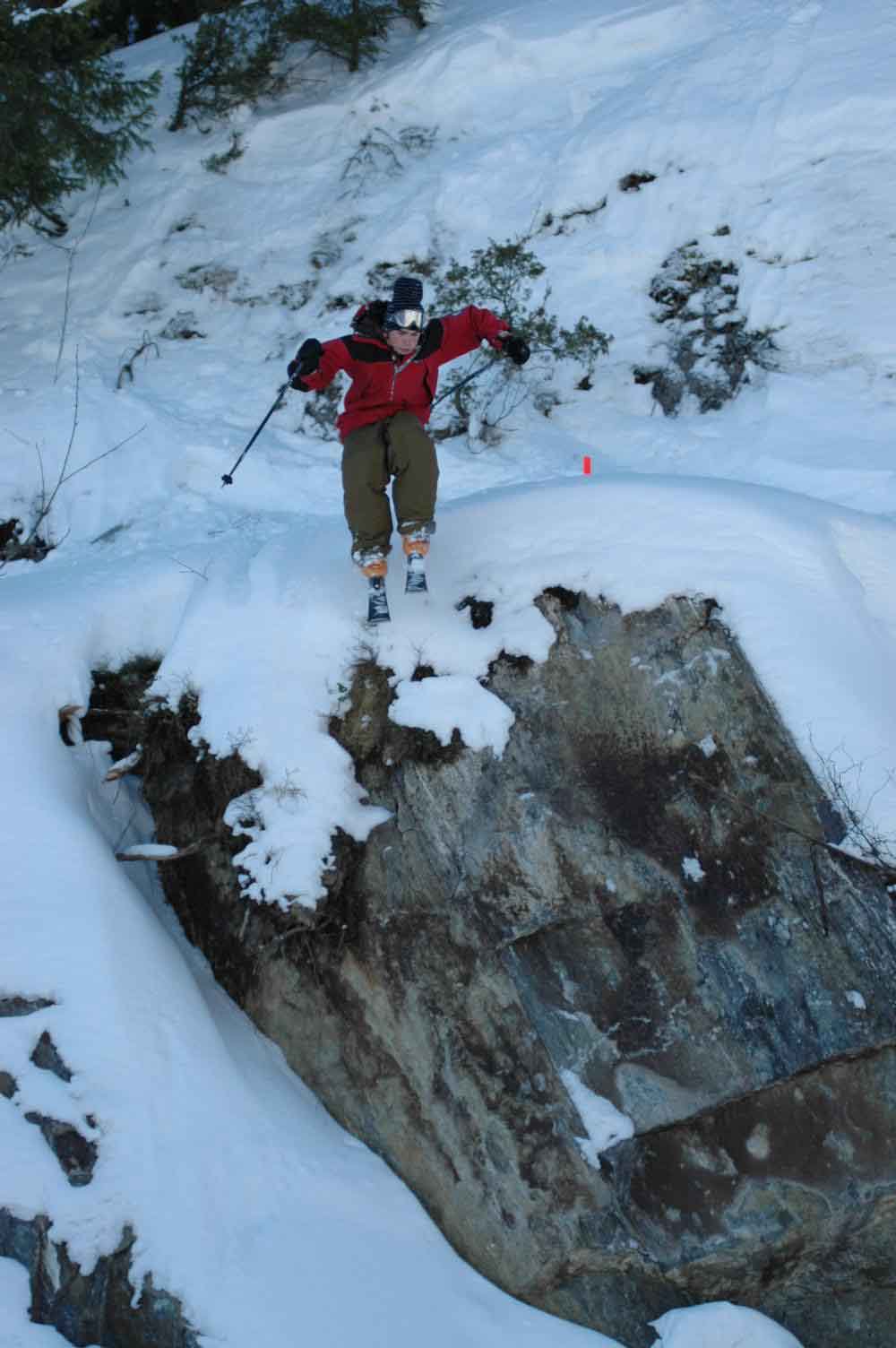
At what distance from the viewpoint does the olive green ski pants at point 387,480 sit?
6188 millimetres

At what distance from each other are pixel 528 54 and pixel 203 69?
3.74 metres

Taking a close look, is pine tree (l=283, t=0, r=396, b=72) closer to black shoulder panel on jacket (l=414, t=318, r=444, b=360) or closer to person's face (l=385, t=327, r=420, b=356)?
black shoulder panel on jacket (l=414, t=318, r=444, b=360)

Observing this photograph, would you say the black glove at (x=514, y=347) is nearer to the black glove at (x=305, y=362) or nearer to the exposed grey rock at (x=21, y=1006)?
the black glove at (x=305, y=362)

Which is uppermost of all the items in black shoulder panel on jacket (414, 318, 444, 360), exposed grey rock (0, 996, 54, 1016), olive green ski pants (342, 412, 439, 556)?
black shoulder panel on jacket (414, 318, 444, 360)

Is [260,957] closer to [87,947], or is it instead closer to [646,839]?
[87,947]

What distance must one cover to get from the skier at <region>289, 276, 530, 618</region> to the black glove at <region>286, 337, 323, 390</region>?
2 centimetres

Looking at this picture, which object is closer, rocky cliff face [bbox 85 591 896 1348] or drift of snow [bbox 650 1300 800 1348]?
drift of snow [bbox 650 1300 800 1348]

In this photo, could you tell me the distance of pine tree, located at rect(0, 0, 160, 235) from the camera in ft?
31.3

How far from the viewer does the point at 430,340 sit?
243 inches

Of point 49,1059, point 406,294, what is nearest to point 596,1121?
point 49,1059

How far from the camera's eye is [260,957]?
19.7ft

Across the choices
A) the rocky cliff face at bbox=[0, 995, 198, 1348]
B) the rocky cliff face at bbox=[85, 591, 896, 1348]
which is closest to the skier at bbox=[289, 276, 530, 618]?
the rocky cliff face at bbox=[85, 591, 896, 1348]

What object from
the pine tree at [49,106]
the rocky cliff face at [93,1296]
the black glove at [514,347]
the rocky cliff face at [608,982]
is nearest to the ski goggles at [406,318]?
the black glove at [514,347]

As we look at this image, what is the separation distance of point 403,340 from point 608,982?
3.56 m
